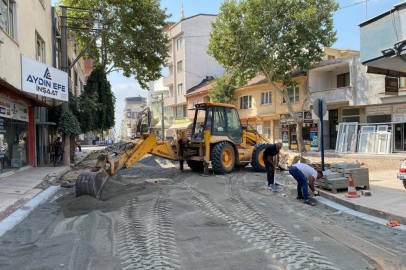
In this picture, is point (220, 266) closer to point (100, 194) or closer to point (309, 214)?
point (309, 214)

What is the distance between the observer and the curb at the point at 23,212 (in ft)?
19.1

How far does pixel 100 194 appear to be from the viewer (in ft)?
24.5

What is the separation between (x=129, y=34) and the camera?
68.6ft

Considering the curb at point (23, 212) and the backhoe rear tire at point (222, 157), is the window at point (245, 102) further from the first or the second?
the curb at point (23, 212)

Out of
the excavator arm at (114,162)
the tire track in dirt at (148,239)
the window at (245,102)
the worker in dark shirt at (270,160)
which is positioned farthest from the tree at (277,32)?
the tire track in dirt at (148,239)

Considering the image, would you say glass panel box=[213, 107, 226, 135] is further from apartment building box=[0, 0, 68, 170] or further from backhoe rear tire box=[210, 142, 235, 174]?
apartment building box=[0, 0, 68, 170]

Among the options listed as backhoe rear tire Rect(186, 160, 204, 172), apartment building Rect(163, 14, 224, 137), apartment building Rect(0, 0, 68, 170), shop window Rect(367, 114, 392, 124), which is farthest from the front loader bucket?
apartment building Rect(163, 14, 224, 137)

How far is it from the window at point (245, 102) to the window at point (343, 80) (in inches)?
348

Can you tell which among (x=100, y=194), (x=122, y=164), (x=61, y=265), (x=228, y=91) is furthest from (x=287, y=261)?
(x=228, y=91)

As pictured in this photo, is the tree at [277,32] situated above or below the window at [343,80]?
above

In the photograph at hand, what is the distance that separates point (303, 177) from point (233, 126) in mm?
5391

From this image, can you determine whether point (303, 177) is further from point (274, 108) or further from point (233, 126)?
point (274, 108)

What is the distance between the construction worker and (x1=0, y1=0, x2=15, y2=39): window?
32.1 ft

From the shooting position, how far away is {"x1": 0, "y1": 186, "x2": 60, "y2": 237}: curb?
5824mm
